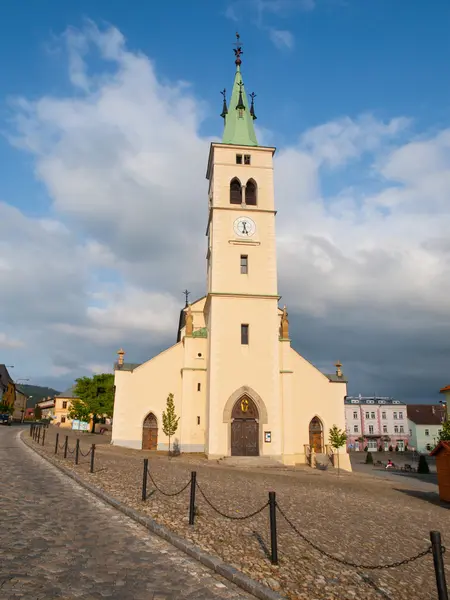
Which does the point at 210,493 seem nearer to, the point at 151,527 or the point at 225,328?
the point at 151,527

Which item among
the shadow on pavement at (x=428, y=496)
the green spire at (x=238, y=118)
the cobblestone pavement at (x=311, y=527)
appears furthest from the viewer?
the green spire at (x=238, y=118)

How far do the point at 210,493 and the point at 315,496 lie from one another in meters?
3.78

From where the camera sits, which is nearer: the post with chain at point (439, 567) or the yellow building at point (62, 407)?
the post with chain at point (439, 567)

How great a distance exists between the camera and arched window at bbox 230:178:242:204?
3378cm

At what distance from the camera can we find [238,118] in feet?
123

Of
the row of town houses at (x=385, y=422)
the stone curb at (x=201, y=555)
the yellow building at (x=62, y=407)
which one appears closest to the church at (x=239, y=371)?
the stone curb at (x=201, y=555)

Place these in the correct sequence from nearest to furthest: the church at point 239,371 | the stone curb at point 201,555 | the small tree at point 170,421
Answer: the stone curb at point 201,555 < the church at point 239,371 < the small tree at point 170,421

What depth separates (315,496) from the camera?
50.2 feet

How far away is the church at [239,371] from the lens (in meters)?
29.2

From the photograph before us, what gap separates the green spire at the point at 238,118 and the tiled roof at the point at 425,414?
242 feet

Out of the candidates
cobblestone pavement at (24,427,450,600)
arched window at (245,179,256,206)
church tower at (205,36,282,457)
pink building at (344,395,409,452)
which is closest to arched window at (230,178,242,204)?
church tower at (205,36,282,457)

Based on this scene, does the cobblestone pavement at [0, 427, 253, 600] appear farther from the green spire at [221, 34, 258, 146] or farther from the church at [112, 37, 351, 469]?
the green spire at [221, 34, 258, 146]

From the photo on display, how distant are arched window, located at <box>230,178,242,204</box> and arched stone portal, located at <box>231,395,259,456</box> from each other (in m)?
14.4

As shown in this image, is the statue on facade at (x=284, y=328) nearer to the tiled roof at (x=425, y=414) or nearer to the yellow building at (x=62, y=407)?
the tiled roof at (x=425, y=414)
